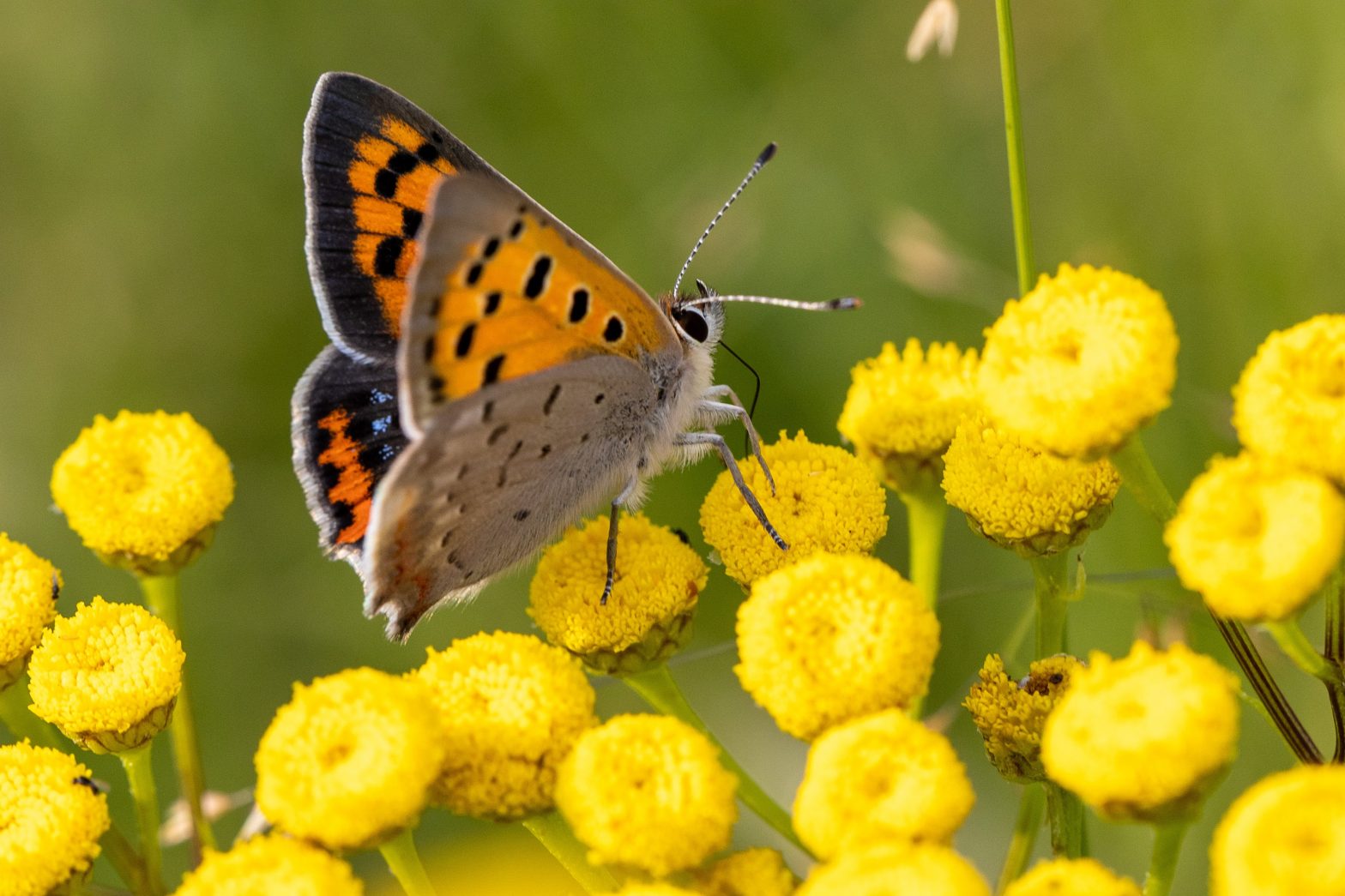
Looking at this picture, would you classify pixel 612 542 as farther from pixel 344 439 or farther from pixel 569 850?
pixel 344 439

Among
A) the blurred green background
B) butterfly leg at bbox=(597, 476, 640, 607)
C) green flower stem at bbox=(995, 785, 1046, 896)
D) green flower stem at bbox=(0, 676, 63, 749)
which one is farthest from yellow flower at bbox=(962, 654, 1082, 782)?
green flower stem at bbox=(0, 676, 63, 749)

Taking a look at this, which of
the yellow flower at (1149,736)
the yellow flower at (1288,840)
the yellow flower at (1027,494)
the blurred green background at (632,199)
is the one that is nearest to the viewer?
the yellow flower at (1288,840)

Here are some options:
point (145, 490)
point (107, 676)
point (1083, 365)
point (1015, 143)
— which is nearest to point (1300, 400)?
point (1083, 365)

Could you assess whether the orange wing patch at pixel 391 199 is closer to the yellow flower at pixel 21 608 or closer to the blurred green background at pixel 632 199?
the yellow flower at pixel 21 608

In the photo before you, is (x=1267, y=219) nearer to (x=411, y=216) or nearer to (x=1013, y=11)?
(x=1013, y=11)

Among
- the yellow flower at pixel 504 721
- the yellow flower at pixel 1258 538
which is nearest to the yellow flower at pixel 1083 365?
the yellow flower at pixel 1258 538

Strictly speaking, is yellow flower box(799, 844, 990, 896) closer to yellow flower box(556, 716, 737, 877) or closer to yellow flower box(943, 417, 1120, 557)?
yellow flower box(556, 716, 737, 877)

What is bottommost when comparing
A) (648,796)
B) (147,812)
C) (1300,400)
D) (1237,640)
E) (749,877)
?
(147,812)
